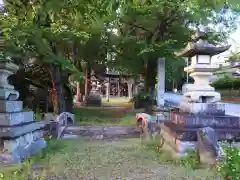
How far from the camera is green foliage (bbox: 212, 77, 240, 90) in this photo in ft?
88.4

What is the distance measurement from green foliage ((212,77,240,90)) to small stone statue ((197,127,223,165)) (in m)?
21.6

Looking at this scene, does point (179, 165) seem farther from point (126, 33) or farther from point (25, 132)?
point (126, 33)

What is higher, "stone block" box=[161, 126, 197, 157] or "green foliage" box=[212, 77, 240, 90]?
"green foliage" box=[212, 77, 240, 90]

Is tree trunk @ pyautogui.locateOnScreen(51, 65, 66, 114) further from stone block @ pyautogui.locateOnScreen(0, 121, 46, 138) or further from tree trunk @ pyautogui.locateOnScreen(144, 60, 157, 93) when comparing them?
stone block @ pyautogui.locateOnScreen(0, 121, 46, 138)

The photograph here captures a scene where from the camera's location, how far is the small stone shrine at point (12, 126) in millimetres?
6262

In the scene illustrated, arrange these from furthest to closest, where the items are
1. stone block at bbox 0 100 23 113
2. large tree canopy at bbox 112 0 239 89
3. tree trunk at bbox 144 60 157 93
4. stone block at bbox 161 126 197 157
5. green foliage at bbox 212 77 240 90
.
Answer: green foliage at bbox 212 77 240 90 → tree trunk at bbox 144 60 157 93 → large tree canopy at bbox 112 0 239 89 → stone block at bbox 161 126 197 157 → stone block at bbox 0 100 23 113

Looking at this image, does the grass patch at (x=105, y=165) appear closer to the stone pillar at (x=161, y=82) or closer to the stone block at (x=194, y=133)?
the stone block at (x=194, y=133)

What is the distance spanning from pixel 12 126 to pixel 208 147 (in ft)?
13.0

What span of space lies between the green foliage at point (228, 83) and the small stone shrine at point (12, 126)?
22652 mm

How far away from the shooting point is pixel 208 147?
6.46 m

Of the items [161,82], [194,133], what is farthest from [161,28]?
[194,133]

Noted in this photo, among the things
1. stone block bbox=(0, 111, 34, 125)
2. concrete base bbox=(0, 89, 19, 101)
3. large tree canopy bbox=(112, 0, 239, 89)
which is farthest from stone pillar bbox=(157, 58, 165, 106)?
concrete base bbox=(0, 89, 19, 101)

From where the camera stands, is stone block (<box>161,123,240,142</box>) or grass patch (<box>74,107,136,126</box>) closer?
stone block (<box>161,123,240,142</box>)

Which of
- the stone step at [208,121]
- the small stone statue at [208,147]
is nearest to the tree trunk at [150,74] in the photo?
the stone step at [208,121]
